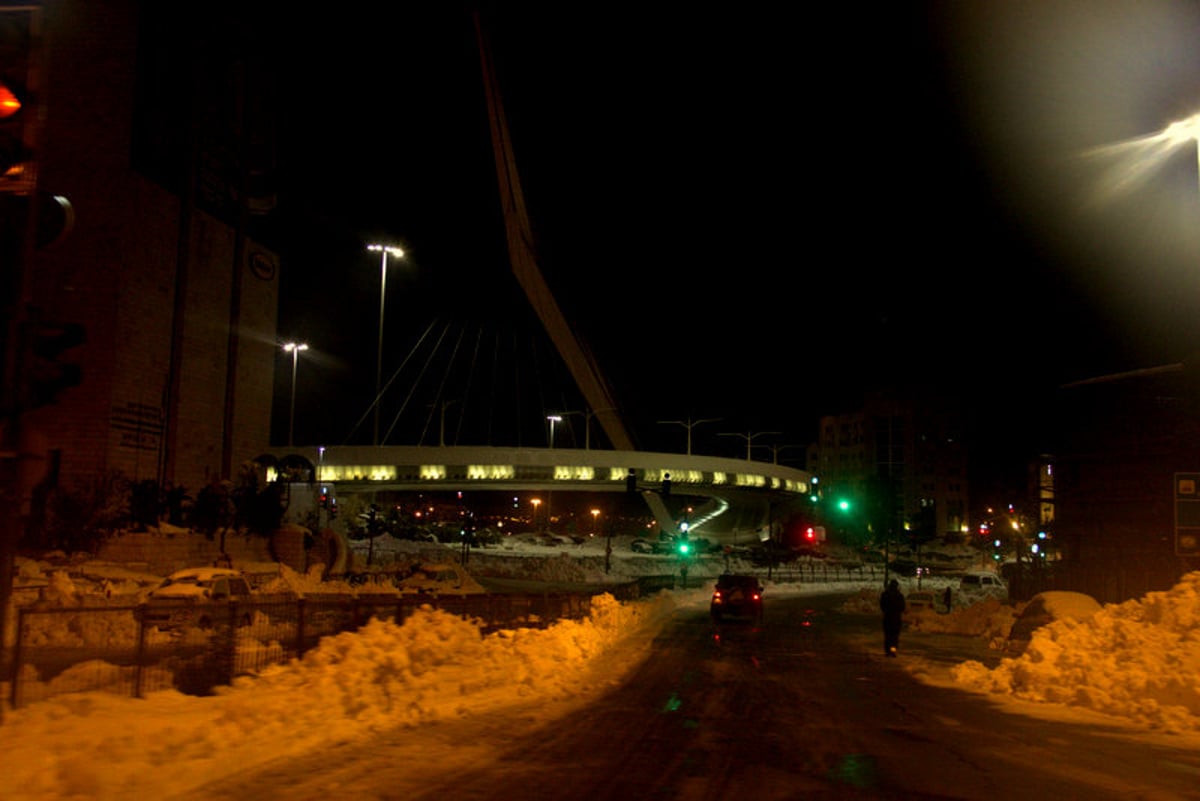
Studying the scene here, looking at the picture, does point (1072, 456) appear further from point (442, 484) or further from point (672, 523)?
point (672, 523)

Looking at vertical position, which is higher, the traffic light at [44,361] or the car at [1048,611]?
the traffic light at [44,361]

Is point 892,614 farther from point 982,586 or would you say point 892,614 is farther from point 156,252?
point 982,586

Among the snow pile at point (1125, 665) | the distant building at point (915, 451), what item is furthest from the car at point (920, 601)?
the distant building at point (915, 451)

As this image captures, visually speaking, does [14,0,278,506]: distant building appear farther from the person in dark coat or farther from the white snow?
the person in dark coat

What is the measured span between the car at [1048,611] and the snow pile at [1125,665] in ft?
11.8

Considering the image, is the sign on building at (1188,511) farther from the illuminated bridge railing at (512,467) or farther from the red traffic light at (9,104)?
the illuminated bridge railing at (512,467)

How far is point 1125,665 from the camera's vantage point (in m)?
13.7

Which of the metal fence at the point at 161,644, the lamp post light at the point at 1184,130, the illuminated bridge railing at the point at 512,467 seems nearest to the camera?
the metal fence at the point at 161,644

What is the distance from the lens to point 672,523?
338 ft

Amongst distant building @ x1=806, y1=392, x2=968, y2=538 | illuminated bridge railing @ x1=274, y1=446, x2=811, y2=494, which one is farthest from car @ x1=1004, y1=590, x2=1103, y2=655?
distant building @ x1=806, y1=392, x2=968, y2=538

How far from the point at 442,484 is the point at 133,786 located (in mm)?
72491

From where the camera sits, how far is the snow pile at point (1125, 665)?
494 inches

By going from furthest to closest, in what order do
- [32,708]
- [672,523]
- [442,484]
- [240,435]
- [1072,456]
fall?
[672,523] < [442,484] < [240,435] < [1072,456] < [32,708]

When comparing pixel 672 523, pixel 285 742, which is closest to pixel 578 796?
pixel 285 742
